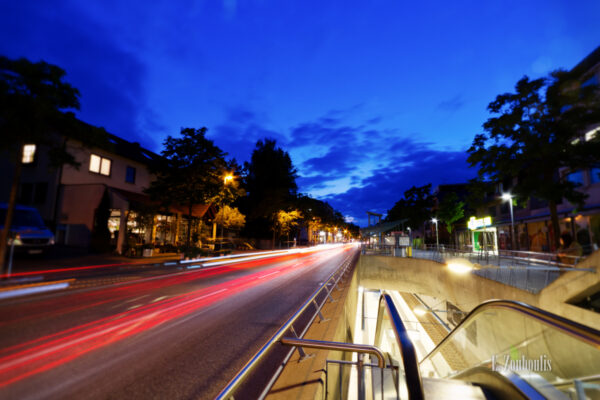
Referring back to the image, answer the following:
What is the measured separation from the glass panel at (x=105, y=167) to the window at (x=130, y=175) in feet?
6.70

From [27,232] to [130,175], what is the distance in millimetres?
14649

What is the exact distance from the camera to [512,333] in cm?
564

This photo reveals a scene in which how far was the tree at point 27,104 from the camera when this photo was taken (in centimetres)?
1255

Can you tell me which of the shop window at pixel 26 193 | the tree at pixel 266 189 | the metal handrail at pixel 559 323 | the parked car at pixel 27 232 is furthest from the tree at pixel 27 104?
the tree at pixel 266 189

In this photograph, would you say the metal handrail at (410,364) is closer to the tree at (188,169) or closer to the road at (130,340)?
the road at (130,340)

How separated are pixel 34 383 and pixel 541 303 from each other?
42.4ft

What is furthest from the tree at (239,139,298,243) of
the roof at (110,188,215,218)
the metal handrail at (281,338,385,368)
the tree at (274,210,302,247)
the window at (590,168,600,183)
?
the metal handrail at (281,338,385,368)

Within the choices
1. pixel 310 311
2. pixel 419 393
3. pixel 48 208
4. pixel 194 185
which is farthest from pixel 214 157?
pixel 419 393

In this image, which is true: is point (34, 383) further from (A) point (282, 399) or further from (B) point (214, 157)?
(B) point (214, 157)

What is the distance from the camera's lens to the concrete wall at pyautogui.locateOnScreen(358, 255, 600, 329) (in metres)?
7.96

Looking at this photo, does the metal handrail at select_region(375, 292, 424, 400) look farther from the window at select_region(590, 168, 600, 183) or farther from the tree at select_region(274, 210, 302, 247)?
the tree at select_region(274, 210, 302, 247)

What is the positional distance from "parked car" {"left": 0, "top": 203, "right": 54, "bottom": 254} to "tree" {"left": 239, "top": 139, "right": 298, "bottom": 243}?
1436 inches

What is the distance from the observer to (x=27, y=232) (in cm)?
1469

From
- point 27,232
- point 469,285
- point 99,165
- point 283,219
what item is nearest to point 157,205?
point 99,165
